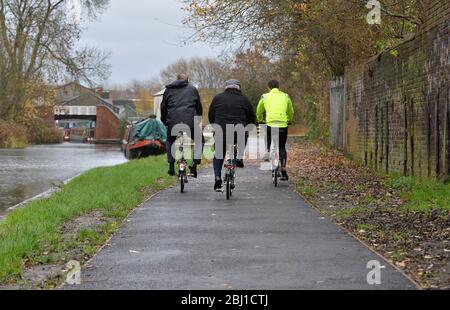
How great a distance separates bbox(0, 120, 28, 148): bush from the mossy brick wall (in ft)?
139

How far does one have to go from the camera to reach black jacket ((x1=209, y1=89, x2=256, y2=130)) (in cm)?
1339

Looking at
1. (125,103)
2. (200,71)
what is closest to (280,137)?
(200,71)

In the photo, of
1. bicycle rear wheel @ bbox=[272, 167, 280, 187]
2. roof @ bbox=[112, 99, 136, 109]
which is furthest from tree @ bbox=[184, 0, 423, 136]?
roof @ bbox=[112, 99, 136, 109]

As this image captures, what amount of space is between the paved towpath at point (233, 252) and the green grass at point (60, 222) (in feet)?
1.42

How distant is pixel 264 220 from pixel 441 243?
281cm

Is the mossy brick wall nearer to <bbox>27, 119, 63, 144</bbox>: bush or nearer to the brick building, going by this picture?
the brick building

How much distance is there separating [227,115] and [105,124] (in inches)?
4202

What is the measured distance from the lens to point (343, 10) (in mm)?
16922

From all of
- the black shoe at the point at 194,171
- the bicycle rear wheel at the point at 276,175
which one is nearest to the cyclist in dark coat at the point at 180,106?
the black shoe at the point at 194,171

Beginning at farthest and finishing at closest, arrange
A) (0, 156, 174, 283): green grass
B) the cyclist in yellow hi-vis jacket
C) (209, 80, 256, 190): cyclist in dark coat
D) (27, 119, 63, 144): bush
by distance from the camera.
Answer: (27, 119, 63, 144): bush, the cyclist in yellow hi-vis jacket, (209, 80, 256, 190): cyclist in dark coat, (0, 156, 174, 283): green grass

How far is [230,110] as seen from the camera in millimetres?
13430

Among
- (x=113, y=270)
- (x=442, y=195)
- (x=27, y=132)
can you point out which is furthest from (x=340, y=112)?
(x=27, y=132)

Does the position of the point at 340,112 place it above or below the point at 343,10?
below
